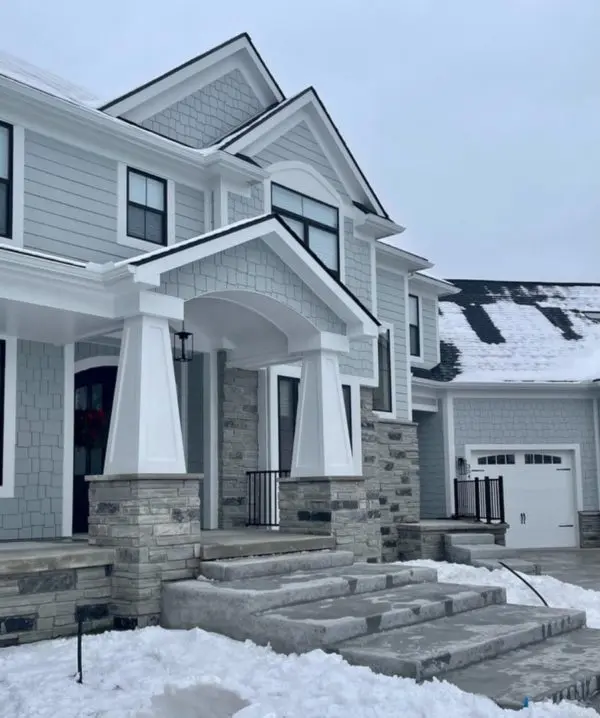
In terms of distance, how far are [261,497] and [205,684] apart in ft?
19.8

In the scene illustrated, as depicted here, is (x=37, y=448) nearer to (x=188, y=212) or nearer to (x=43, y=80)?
(x=188, y=212)

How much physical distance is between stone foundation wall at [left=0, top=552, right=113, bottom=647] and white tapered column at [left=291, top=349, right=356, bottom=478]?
10.5 feet

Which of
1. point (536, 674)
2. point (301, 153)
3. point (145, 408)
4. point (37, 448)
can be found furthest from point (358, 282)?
point (536, 674)

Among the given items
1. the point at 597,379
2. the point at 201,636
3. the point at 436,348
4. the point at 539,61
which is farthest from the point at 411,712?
the point at 539,61

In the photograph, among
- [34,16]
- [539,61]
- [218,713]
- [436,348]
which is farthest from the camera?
[34,16]

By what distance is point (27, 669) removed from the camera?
6332mm

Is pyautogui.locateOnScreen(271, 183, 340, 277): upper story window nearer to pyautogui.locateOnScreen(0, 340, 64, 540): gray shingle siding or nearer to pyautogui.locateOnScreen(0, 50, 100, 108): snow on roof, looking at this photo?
pyautogui.locateOnScreen(0, 50, 100, 108): snow on roof

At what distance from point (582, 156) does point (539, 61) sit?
11152 mm

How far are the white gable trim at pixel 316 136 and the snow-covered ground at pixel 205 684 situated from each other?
7233 millimetres

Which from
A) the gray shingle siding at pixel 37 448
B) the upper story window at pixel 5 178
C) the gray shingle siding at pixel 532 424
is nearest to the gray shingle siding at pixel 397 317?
the gray shingle siding at pixel 532 424

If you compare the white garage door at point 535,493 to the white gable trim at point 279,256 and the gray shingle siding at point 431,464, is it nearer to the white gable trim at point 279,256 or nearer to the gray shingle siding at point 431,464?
the gray shingle siding at point 431,464

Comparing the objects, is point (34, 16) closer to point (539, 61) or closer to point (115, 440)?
point (539, 61)

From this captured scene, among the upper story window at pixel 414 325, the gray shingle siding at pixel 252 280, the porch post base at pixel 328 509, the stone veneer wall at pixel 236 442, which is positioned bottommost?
the porch post base at pixel 328 509

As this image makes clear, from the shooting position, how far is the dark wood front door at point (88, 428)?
10.6m
